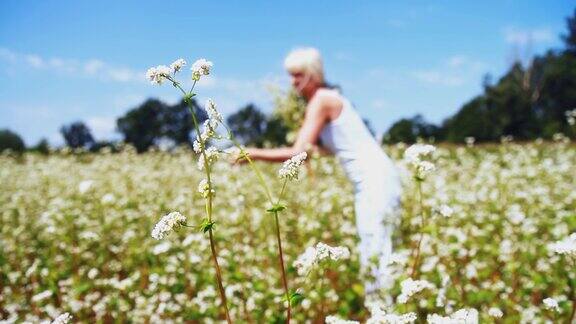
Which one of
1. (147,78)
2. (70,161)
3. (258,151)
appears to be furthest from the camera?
(70,161)

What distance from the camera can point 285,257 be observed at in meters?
5.20

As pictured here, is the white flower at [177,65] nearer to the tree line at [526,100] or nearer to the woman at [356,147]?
the woman at [356,147]

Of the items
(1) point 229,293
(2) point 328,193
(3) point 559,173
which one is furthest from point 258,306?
(3) point 559,173

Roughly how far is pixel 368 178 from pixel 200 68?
8.29 ft

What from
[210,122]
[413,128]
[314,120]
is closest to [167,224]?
[210,122]

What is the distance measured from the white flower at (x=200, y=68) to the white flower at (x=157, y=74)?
0.07 m

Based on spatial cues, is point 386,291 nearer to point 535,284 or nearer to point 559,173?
point 535,284

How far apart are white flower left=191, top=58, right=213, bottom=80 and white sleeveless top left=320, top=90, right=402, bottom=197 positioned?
2.38 meters

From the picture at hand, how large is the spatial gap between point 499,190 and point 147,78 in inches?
280

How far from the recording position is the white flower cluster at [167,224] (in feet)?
5.41

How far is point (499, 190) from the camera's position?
7.82m

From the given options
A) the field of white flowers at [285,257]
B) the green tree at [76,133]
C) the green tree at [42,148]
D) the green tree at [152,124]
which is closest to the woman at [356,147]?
the field of white flowers at [285,257]

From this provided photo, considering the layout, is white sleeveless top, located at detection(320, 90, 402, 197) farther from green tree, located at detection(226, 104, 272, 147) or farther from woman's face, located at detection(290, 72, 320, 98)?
green tree, located at detection(226, 104, 272, 147)

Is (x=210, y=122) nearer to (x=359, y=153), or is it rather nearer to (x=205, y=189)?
(x=205, y=189)
